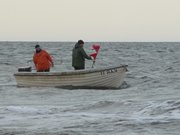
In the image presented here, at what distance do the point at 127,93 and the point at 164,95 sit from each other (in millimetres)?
1181

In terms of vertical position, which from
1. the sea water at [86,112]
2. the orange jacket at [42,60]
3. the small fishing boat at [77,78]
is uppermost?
the orange jacket at [42,60]

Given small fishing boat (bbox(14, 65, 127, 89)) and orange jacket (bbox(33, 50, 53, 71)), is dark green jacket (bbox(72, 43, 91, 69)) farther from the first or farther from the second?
orange jacket (bbox(33, 50, 53, 71))

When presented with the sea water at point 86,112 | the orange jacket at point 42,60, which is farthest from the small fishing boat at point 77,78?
the orange jacket at point 42,60

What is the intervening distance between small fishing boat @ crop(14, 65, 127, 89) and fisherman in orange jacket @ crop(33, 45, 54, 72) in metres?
0.47

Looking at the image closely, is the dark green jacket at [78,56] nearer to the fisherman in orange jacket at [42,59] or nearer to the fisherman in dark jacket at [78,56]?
the fisherman in dark jacket at [78,56]

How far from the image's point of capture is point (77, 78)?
56.2ft

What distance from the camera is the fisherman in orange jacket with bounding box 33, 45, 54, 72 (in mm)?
17609

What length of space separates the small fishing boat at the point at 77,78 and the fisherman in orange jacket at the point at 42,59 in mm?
468

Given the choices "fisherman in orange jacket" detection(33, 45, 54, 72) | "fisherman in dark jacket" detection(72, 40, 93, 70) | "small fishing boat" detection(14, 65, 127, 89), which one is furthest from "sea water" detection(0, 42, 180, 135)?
"fisherman in dark jacket" detection(72, 40, 93, 70)

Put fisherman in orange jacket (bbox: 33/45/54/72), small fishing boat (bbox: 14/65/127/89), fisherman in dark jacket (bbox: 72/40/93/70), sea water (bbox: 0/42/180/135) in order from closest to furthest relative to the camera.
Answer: sea water (bbox: 0/42/180/135), small fishing boat (bbox: 14/65/127/89), fisherman in dark jacket (bbox: 72/40/93/70), fisherman in orange jacket (bbox: 33/45/54/72)

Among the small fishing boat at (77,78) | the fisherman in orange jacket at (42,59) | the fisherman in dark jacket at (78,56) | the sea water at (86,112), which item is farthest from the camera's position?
the fisherman in orange jacket at (42,59)

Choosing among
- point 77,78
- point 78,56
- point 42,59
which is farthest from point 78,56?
point 42,59

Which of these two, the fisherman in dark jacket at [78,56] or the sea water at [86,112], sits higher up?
the fisherman in dark jacket at [78,56]

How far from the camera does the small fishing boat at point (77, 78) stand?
17.0 m
